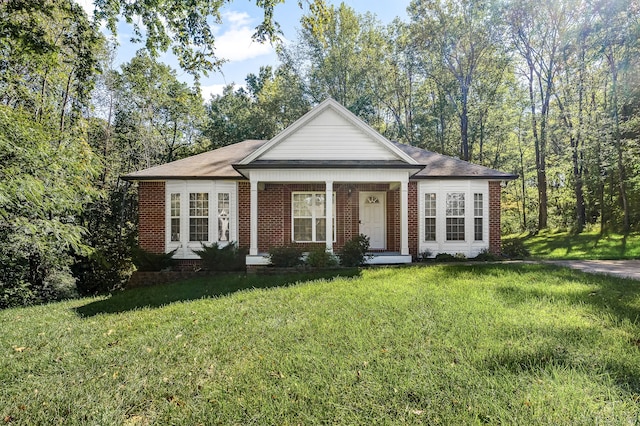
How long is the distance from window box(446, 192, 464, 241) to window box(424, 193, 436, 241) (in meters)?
0.50

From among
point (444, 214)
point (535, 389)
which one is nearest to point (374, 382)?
point (535, 389)

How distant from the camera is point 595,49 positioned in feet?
62.9

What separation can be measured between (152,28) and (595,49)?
940 inches

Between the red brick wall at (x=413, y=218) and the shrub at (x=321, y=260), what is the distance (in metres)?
3.92

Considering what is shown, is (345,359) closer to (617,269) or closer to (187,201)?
(617,269)

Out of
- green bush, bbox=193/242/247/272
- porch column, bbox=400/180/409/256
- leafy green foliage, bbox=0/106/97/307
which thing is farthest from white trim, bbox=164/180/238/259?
porch column, bbox=400/180/409/256

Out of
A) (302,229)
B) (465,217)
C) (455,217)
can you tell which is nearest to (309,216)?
(302,229)

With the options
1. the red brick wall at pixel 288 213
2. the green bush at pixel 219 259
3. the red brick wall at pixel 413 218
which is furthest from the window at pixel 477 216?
the green bush at pixel 219 259

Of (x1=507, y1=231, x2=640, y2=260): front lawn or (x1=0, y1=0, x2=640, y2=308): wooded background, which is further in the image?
(x1=507, y1=231, x2=640, y2=260): front lawn

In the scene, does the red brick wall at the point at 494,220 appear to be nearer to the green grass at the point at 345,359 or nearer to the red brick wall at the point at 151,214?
the green grass at the point at 345,359

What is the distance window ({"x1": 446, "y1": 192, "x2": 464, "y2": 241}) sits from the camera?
12.6m

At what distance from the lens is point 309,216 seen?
13.0 m

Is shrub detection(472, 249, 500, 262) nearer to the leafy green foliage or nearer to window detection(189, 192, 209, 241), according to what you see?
window detection(189, 192, 209, 241)

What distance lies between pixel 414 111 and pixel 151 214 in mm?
23606
